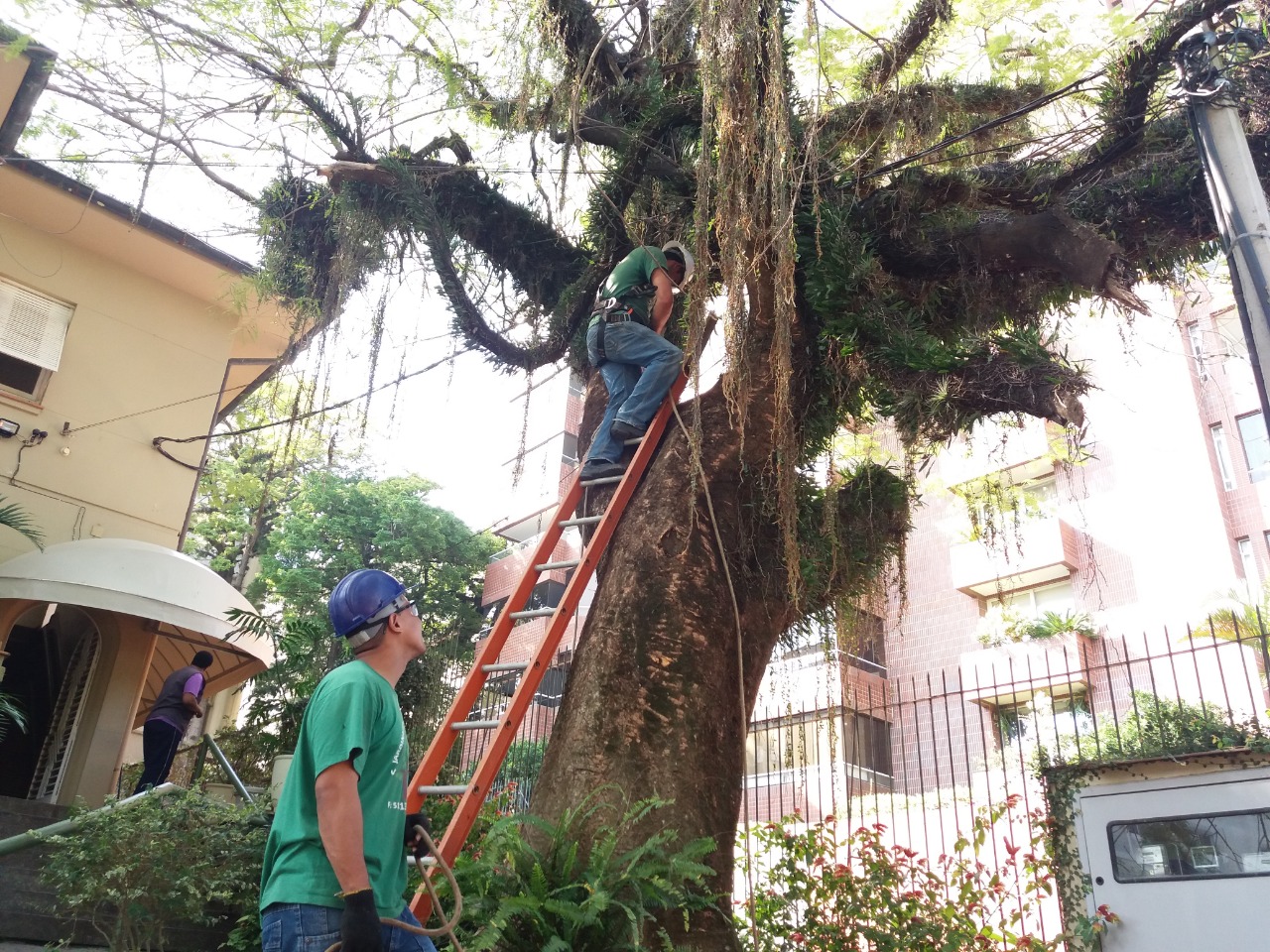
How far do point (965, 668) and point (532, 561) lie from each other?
16.9 m

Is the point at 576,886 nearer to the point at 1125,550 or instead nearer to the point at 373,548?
the point at 1125,550

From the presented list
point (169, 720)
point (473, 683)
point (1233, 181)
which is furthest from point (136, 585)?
point (1233, 181)

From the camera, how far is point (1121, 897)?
19.7 ft

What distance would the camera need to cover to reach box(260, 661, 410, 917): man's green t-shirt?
259cm

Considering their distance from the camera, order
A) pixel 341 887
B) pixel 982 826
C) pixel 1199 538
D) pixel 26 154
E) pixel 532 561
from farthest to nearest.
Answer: pixel 1199 538, pixel 26 154, pixel 982 826, pixel 532 561, pixel 341 887

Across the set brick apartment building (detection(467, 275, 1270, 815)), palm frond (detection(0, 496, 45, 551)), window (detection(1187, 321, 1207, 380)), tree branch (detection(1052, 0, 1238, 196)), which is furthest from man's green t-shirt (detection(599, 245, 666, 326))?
brick apartment building (detection(467, 275, 1270, 815))

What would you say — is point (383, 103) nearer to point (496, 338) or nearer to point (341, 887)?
point (496, 338)

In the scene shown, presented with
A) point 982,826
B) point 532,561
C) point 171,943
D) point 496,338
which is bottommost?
point 171,943

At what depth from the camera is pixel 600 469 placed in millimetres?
5730

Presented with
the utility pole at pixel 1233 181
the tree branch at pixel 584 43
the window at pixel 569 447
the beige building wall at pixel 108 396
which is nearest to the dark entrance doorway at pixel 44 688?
the beige building wall at pixel 108 396

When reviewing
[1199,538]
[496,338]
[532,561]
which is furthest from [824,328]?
[1199,538]

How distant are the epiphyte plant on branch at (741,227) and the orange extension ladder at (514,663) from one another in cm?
17

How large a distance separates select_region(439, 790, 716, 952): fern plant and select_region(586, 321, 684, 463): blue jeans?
2.40 m

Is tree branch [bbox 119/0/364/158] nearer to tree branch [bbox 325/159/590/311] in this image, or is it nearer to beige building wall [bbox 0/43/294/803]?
tree branch [bbox 325/159/590/311]
